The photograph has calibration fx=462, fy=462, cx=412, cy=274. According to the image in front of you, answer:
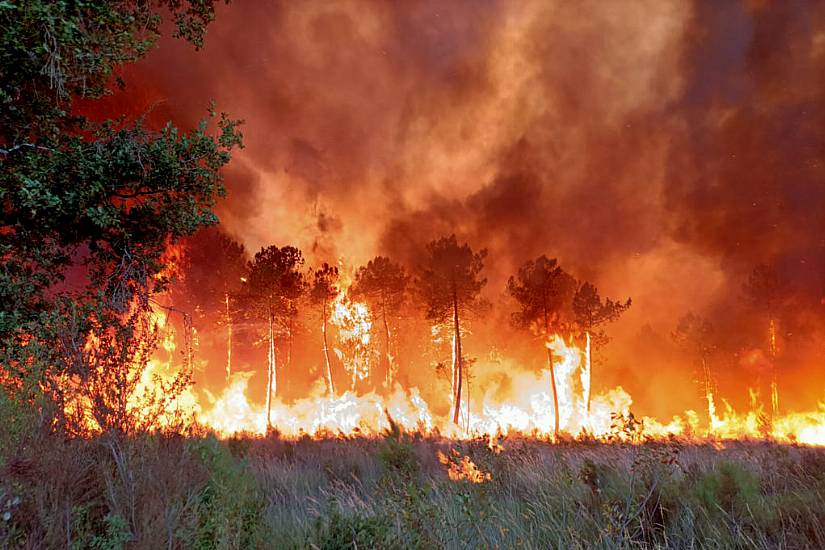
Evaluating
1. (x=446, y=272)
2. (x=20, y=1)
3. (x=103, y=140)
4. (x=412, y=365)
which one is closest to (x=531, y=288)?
(x=446, y=272)

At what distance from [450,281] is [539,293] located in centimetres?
638

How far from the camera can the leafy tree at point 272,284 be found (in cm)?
3294

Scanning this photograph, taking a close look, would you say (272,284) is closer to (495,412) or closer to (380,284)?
(380,284)

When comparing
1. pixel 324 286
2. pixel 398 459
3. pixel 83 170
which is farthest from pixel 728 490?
pixel 324 286

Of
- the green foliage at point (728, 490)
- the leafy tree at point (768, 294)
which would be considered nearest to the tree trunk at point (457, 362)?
the green foliage at point (728, 490)

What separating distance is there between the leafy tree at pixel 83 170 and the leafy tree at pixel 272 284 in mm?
22642

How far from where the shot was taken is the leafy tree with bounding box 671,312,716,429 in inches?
2095

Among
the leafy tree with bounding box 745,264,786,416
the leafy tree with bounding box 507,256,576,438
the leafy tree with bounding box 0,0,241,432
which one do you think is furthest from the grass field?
the leafy tree with bounding box 745,264,786,416

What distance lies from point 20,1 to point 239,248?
4169cm

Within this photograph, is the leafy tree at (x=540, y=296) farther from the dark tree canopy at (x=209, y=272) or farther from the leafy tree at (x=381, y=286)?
the dark tree canopy at (x=209, y=272)

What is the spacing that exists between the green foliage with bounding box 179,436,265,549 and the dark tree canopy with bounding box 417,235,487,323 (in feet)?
83.0

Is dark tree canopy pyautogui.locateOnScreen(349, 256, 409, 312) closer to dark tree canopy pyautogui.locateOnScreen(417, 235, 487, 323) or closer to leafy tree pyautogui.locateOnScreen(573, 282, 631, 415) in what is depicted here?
dark tree canopy pyautogui.locateOnScreen(417, 235, 487, 323)

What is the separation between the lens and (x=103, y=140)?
919 cm

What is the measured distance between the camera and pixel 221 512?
3.96m
